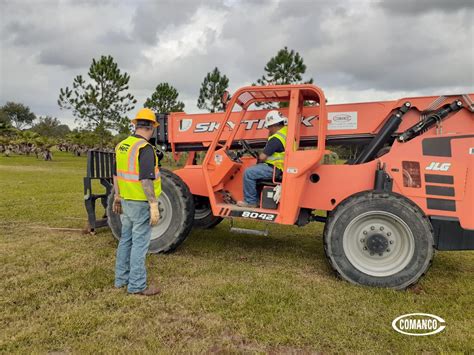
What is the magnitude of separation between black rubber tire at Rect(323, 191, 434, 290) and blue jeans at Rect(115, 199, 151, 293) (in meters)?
2.14

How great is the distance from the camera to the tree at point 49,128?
6800cm

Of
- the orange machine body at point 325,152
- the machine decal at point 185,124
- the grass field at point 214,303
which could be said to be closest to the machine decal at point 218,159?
the orange machine body at point 325,152

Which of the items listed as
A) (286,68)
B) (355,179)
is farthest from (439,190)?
(286,68)

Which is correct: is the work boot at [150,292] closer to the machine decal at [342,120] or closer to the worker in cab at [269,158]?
the worker in cab at [269,158]

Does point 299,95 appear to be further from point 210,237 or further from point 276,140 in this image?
point 210,237

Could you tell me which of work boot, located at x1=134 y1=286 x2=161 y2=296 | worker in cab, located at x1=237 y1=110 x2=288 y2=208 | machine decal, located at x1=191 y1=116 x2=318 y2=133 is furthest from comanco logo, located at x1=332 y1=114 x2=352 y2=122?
work boot, located at x1=134 y1=286 x2=161 y2=296

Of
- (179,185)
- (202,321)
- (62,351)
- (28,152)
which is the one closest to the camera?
(62,351)

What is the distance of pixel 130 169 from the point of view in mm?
4430

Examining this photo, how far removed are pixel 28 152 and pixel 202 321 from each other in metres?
46.1

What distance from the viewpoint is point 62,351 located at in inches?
129

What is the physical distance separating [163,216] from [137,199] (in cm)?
157

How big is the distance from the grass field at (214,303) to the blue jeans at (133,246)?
17 cm

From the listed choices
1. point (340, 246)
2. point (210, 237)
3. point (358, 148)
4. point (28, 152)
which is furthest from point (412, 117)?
point (28, 152)

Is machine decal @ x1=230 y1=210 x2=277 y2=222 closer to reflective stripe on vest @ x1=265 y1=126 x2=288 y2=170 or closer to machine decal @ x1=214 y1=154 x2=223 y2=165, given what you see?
reflective stripe on vest @ x1=265 y1=126 x2=288 y2=170
